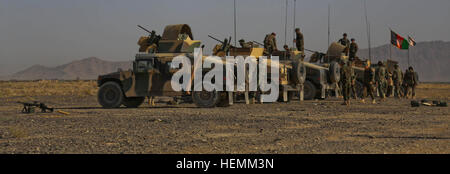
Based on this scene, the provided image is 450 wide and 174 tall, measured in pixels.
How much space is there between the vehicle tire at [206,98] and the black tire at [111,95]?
2362mm

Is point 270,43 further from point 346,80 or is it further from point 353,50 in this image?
point 346,80

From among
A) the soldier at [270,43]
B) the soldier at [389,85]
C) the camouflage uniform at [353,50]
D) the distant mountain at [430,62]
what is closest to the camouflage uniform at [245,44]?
the soldier at [270,43]

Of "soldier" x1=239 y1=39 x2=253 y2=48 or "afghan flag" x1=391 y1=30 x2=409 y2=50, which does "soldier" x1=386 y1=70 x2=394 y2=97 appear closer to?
"afghan flag" x1=391 y1=30 x2=409 y2=50

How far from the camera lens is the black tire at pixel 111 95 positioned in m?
19.0

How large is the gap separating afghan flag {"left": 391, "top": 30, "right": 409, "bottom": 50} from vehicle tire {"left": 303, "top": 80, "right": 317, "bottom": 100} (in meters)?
13.8

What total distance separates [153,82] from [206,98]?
5.52 feet

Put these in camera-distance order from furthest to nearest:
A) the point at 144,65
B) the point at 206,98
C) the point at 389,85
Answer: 1. the point at 389,85
2. the point at 144,65
3. the point at 206,98

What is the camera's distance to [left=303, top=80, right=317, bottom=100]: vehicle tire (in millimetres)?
24875

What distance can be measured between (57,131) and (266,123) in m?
4.12

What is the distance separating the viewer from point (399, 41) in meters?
37.3

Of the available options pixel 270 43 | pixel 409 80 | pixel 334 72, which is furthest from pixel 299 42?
pixel 409 80

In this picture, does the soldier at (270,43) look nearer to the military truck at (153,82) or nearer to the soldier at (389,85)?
the military truck at (153,82)

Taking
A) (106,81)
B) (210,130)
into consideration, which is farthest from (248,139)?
(106,81)
